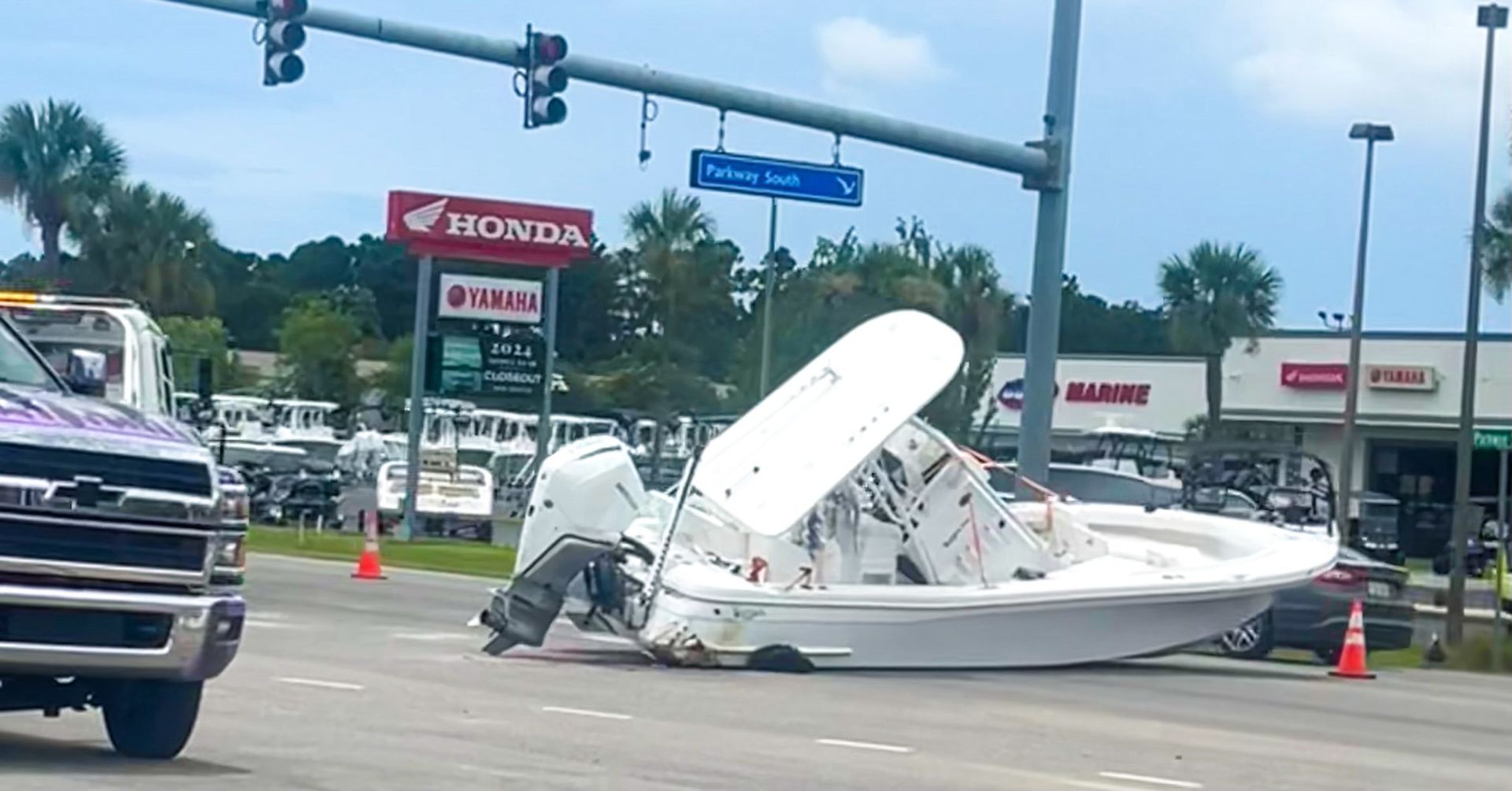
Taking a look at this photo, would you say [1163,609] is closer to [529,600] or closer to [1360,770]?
[529,600]

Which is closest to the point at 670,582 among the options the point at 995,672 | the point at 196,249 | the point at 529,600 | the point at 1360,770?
the point at 529,600

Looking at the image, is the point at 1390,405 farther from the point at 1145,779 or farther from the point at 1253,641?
the point at 1145,779

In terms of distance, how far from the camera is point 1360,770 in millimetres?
13945

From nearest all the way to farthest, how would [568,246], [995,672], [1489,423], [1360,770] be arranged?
[1360,770], [995,672], [568,246], [1489,423]

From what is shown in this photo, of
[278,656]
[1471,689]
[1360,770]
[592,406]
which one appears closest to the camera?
[1360,770]

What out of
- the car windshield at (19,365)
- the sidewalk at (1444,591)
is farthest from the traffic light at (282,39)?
the sidewalk at (1444,591)

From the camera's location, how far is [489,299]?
169 ft

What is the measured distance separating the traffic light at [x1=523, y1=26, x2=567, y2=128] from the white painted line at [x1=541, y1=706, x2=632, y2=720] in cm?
1170

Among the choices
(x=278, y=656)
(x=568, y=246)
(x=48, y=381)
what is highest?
(x=568, y=246)

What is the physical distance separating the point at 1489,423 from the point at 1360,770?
48351mm

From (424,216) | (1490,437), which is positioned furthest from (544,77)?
(1490,437)

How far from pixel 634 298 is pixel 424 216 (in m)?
23.4

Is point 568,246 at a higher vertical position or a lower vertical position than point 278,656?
higher

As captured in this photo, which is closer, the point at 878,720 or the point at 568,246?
the point at 878,720
